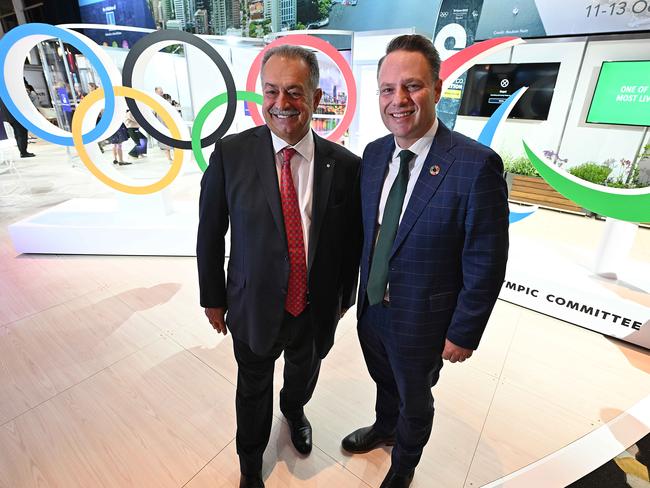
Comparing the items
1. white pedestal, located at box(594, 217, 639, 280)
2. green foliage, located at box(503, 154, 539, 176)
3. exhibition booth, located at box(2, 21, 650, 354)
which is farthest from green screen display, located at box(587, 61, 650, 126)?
white pedestal, located at box(594, 217, 639, 280)

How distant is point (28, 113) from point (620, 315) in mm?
5797

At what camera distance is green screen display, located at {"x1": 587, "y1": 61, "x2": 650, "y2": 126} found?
5.30 meters

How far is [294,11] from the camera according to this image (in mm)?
7645

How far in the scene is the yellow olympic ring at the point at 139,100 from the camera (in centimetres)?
342

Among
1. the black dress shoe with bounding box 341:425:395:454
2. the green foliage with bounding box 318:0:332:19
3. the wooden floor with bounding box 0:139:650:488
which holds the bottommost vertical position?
the wooden floor with bounding box 0:139:650:488

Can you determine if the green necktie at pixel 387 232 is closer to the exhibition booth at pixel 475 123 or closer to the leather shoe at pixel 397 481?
the leather shoe at pixel 397 481

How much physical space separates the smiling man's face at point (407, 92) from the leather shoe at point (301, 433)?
1597 millimetres

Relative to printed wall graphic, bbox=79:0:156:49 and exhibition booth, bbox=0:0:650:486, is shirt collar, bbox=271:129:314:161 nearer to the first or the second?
exhibition booth, bbox=0:0:650:486

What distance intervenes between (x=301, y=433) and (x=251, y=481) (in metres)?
0.34

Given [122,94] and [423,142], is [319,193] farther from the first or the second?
[122,94]

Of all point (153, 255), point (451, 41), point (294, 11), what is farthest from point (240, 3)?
point (153, 255)

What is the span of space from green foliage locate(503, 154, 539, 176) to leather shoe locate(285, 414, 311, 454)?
644cm

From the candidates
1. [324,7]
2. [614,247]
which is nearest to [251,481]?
[614,247]

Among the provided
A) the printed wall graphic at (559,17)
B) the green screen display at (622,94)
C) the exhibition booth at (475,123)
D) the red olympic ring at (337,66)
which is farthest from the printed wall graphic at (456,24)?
the red olympic ring at (337,66)
